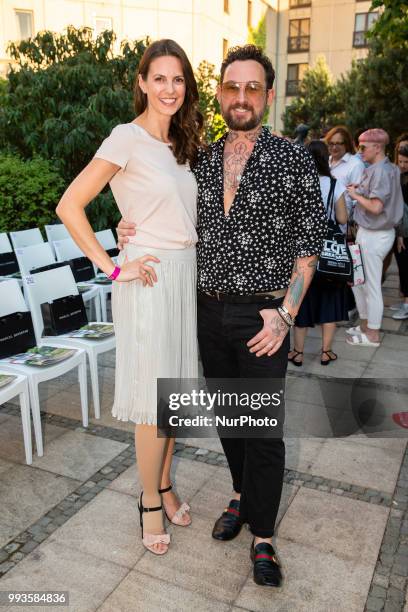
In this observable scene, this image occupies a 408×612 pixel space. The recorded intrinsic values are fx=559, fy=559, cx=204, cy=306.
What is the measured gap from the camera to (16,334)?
3.68 metres

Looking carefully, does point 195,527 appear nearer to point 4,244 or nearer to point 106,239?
point 4,244

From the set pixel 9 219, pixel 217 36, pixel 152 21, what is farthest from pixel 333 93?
pixel 9 219

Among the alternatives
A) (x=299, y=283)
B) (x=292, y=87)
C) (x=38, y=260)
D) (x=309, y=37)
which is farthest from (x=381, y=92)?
(x=299, y=283)

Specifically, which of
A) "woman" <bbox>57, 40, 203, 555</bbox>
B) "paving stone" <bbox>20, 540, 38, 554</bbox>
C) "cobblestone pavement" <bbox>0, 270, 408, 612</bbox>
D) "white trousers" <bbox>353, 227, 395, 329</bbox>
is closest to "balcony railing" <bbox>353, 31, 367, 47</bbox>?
"white trousers" <bbox>353, 227, 395, 329</bbox>

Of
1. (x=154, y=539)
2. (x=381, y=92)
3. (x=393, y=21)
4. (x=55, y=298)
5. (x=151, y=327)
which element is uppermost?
(x=381, y=92)

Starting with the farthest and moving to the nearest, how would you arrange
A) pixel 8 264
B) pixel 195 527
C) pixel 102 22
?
1. pixel 102 22
2. pixel 8 264
3. pixel 195 527

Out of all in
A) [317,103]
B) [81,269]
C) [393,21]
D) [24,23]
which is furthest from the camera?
[317,103]

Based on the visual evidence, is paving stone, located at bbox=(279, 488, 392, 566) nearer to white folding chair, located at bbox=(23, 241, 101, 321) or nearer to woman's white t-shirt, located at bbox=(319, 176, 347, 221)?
woman's white t-shirt, located at bbox=(319, 176, 347, 221)

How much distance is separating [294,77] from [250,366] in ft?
106

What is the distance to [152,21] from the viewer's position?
19141mm

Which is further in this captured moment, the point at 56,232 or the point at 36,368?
the point at 56,232

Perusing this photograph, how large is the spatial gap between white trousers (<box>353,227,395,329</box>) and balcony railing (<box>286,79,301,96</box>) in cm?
2777

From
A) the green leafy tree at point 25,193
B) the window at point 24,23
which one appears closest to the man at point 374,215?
the green leafy tree at point 25,193

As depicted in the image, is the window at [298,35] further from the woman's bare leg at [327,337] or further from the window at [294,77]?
the woman's bare leg at [327,337]
